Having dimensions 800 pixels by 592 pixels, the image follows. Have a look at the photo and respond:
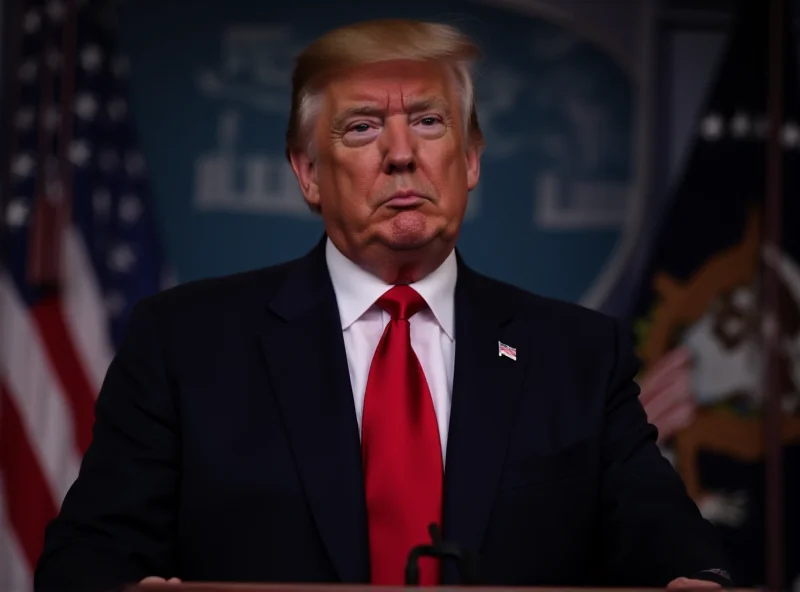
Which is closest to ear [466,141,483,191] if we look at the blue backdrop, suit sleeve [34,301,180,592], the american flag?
suit sleeve [34,301,180,592]

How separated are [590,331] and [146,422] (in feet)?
2.53

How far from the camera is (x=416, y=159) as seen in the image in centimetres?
185

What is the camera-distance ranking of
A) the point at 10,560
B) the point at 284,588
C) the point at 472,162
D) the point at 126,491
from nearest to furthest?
the point at 284,588
the point at 126,491
the point at 472,162
the point at 10,560

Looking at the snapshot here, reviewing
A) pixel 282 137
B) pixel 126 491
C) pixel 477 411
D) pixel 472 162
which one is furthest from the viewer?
pixel 282 137

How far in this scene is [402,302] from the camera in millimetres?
1854

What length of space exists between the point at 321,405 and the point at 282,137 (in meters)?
2.09

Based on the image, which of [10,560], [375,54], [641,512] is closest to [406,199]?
[375,54]

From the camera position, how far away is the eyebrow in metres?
1.87

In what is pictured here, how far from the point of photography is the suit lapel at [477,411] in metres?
1.66

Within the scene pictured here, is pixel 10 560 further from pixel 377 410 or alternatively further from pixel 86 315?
pixel 377 410

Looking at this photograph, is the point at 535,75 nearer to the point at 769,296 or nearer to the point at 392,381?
the point at 769,296

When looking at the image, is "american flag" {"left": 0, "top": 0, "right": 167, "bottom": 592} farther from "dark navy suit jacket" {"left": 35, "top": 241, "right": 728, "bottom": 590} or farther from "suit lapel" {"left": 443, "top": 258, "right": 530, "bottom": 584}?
"suit lapel" {"left": 443, "top": 258, "right": 530, "bottom": 584}

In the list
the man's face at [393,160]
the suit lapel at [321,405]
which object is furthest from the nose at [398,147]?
the suit lapel at [321,405]

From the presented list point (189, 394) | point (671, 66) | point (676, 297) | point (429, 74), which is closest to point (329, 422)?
point (189, 394)
